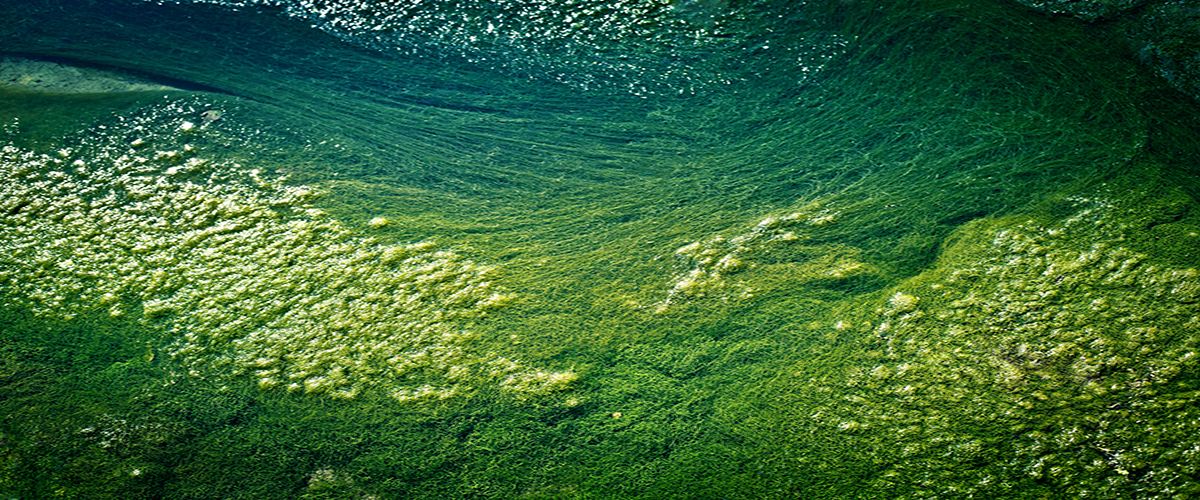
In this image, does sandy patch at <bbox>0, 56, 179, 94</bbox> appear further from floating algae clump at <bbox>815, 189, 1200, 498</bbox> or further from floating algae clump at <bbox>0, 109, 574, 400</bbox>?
floating algae clump at <bbox>815, 189, 1200, 498</bbox>

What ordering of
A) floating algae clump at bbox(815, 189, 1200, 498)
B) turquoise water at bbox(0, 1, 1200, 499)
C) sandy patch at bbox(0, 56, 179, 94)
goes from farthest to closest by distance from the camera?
sandy patch at bbox(0, 56, 179, 94), turquoise water at bbox(0, 1, 1200, 499), floating algae clump at bbox(815, 189, 1200, 498)

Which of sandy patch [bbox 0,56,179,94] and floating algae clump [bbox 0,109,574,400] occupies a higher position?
sandy patch [bbox 0,56,179,94]

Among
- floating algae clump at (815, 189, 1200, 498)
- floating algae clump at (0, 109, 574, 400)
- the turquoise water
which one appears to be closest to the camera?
floating algae clump at (815, 189, 1200, 498)

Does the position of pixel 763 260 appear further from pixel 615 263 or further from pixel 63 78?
pixel 63 78

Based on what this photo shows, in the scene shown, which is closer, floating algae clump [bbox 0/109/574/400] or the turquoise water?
the turquoise water

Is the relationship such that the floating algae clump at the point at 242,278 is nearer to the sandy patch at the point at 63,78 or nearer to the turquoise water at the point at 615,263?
the turquoise water at the point at 615,263

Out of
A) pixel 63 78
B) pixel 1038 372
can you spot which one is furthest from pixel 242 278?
pixel 1038 372

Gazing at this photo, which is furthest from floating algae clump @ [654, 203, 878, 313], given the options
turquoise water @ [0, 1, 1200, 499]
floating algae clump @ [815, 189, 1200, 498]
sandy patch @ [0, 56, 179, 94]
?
sandy patch @ [0, 56, 179, 94]
